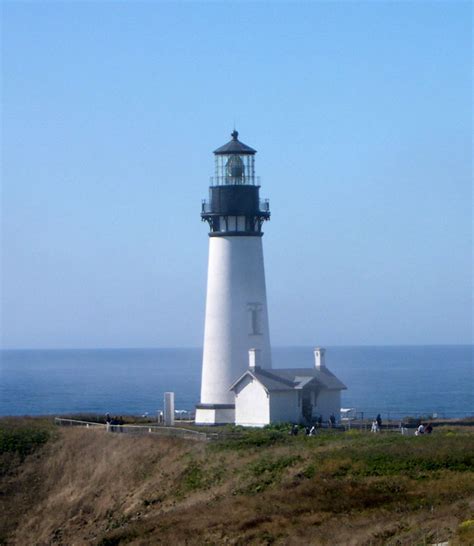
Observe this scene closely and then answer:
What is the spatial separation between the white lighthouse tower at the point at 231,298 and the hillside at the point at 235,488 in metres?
5.01

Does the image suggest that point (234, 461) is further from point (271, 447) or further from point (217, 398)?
point (217, 398)

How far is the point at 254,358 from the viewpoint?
49.6 metres

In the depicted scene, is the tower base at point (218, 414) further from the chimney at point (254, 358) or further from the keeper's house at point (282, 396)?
the chimney at point (254, 358)

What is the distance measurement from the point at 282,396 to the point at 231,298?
15.6 ft

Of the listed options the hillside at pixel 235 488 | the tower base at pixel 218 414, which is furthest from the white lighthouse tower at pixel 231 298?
the hillside at pixel 235 488

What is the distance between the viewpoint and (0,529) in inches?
1681

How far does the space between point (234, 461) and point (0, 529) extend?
8.25 m

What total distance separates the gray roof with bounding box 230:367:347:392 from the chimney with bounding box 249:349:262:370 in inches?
6.6

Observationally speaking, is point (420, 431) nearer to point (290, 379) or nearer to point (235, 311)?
point (290, 379)

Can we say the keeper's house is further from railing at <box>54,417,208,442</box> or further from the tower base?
railing at <box>54,417,208,442</box>

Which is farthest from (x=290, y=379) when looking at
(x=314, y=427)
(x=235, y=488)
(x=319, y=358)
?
(x=235, y=488)

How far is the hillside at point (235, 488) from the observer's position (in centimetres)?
3341

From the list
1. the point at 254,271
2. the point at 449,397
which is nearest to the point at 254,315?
the point at 254,271

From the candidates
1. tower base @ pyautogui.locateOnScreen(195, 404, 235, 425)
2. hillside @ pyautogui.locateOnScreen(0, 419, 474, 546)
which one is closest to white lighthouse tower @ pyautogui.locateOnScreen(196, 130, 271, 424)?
tower base @ pyautogui.locateOnScreen(195, 404, 235, 425)
